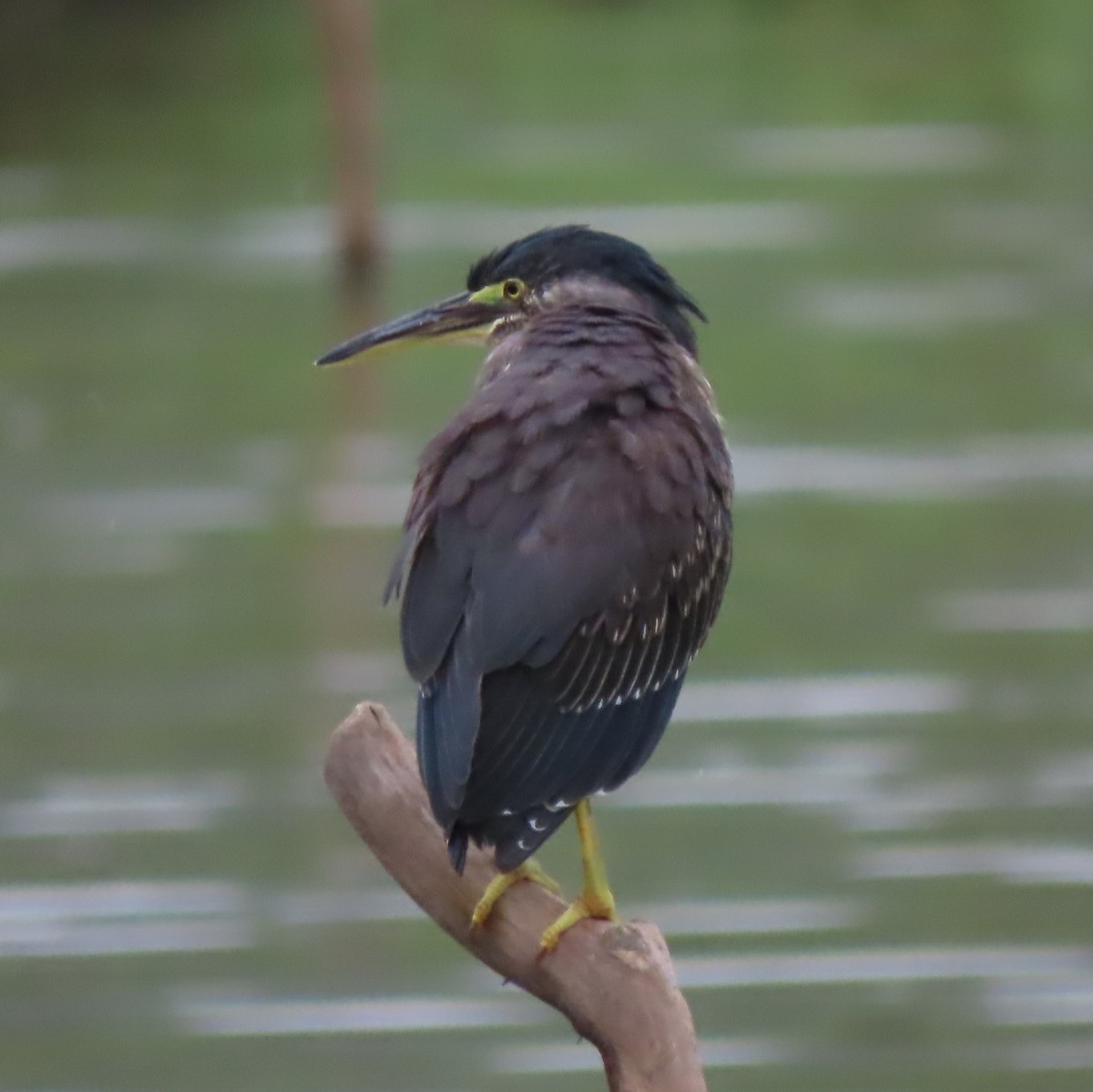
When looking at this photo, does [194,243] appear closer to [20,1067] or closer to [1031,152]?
[1031,152]

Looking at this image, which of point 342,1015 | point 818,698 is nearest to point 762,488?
A: point 818,698

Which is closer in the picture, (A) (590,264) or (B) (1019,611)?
(A) (590,264)

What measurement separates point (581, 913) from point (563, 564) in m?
0.42

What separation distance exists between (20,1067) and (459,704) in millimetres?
2858

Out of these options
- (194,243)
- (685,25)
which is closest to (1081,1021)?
(194,243)

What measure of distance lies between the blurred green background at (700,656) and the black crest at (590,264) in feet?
7.44

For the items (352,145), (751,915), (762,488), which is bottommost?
(751,915)

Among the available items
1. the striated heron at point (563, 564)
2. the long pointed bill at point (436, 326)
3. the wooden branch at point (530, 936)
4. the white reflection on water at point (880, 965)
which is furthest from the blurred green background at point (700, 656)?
the wooden branch at point (530, 936)

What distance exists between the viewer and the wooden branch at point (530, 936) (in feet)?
9.84

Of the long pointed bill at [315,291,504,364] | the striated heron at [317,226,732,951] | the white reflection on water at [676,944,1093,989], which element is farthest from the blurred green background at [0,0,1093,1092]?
the striated heron at [317,226,732,951]

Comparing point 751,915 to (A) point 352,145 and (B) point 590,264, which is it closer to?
(B) point 590,264

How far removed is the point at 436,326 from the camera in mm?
3893

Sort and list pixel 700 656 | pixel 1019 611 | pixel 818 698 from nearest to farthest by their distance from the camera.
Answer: pixel 818 698 < pixel 700 656 < pixel 1019 611

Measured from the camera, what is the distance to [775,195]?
41.6 feet
